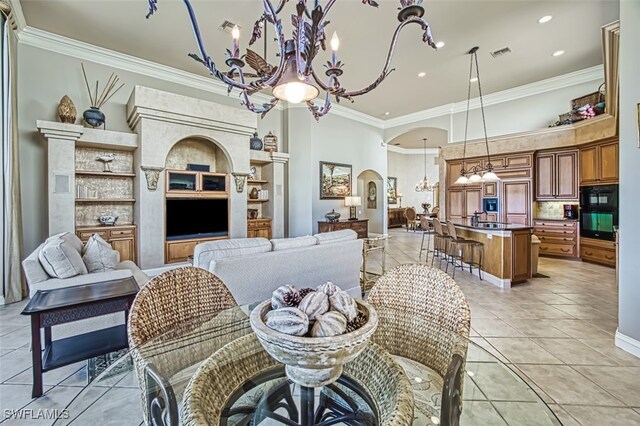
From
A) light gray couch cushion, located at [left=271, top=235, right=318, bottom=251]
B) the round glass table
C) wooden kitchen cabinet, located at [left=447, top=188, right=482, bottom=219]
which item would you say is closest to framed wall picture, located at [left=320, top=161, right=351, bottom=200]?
wooden kitchen cabinet, located at [left=447, top=188, right=482, bottom=219]

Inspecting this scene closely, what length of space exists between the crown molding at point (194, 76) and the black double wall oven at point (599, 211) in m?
2.24

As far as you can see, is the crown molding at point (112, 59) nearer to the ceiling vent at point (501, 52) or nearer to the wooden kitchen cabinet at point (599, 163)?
the ceiling vent at point (501, 52)

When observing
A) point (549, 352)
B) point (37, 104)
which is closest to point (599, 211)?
point (549, 352)

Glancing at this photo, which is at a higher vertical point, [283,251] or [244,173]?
[244,173]

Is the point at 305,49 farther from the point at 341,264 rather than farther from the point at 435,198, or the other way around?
the point at 435,198

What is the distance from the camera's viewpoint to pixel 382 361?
1.16 m

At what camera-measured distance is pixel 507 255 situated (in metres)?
4.34

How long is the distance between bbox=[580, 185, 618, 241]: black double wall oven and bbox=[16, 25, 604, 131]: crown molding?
224cm

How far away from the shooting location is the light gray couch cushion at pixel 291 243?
2.94m

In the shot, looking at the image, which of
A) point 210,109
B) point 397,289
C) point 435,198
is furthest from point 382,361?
point 435,198

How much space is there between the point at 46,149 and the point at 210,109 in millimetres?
2500

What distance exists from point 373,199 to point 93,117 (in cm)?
798

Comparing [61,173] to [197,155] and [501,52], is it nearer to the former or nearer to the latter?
[197,155]

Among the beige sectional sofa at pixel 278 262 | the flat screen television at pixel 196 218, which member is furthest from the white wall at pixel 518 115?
the flat screen television at pixel 196 218
